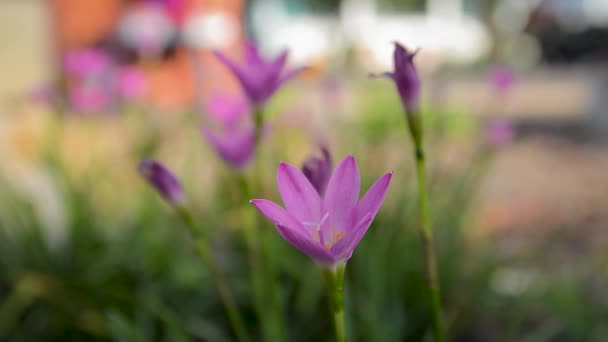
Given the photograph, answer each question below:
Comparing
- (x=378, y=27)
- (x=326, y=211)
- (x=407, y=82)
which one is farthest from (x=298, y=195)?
(x=378, y=27)

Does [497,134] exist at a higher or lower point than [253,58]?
lower

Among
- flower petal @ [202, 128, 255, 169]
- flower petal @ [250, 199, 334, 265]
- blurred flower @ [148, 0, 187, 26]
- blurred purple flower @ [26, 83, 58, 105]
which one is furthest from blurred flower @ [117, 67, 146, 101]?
blurred flower @ [148, 0, 187, 26]

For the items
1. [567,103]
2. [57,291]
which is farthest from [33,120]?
[567,103]

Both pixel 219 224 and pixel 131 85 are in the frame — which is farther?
pixel 131 85

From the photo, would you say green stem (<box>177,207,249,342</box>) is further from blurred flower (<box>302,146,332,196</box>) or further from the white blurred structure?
the white blurred structure

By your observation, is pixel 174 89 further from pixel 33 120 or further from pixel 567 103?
pixel 567 103

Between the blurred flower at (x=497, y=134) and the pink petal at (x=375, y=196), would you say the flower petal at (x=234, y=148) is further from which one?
the blurred flower at (x=497, y=134)

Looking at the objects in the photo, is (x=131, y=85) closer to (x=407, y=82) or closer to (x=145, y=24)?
(x=407, y=82)
